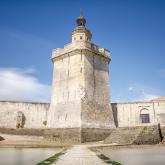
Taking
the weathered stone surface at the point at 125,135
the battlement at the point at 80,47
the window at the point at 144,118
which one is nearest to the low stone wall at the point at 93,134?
the weathered stone surface at the point at 125,135

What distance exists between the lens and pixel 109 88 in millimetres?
27672

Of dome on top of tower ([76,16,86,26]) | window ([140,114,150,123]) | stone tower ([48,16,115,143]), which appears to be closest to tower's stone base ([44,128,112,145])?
stone tower ([48,16,115,143])

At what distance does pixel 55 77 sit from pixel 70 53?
3459mm

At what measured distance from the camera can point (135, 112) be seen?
30688 millimetres

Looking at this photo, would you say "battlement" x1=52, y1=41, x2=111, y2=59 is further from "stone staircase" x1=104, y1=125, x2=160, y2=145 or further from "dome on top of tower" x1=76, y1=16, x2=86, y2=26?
"stone staircase" x1=104, y1=125, x2=160, y2=145

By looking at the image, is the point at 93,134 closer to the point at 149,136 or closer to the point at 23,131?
the point at 149,136

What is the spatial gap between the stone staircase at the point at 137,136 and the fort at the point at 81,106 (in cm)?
253

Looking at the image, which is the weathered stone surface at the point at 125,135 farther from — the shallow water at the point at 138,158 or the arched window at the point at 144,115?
the arched window at the point at 144,115

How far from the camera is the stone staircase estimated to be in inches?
801

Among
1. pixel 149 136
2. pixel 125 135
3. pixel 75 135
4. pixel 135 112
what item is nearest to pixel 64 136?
pixel 75 135

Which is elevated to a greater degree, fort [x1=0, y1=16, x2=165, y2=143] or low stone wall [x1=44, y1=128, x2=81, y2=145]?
fort [x1=0, y1=16, x2=165, y2=143]

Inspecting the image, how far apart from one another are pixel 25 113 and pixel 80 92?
35.4 feet

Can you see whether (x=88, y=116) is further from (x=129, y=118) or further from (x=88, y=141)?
(x=129, y=118)

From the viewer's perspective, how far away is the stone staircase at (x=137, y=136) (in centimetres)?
2034
